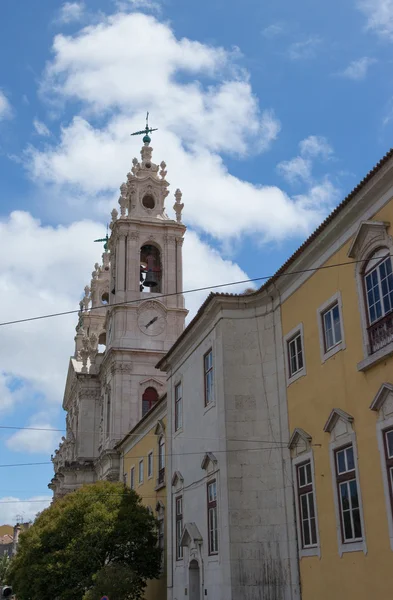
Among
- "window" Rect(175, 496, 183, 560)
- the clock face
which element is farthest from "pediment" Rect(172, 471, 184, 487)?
the clock face

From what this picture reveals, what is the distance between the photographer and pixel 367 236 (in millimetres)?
15125

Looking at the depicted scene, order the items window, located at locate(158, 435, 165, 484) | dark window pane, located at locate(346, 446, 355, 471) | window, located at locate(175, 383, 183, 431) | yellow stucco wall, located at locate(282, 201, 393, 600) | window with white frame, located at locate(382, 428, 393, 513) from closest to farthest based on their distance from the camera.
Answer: window with white frame, located at locate(382, 428, 393, 513)
yellow stucco wall, located at locate(282, 201, 393, 600)
dark window pane, located at locate(346, 446, 355, 471)
window, located at locate(175, 383, 183, 431)
window, located at locate(158, 435, 165, 484)

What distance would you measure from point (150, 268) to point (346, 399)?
32.9m

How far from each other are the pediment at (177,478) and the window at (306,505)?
6.73m

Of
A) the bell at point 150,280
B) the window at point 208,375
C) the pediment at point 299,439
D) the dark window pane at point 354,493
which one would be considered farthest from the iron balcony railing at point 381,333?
the bell at point 150,280

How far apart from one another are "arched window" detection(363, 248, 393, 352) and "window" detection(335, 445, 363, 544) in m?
2.54

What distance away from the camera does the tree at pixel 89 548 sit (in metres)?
26.7

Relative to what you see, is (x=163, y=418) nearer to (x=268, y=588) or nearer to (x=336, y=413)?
(x=268, y=588)

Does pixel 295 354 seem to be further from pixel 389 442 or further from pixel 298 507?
pixel 389 442

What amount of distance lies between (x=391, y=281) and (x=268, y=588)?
851 centimetres

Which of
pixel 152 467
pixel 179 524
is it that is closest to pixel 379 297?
pixel 179 524

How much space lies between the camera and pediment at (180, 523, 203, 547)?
20922mm

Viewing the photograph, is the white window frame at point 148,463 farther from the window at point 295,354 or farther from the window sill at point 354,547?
the window sill at point 354,547

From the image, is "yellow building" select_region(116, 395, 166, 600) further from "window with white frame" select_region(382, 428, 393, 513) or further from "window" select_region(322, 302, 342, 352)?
"window with white frame" select_region(382, 428, 393, 513)
